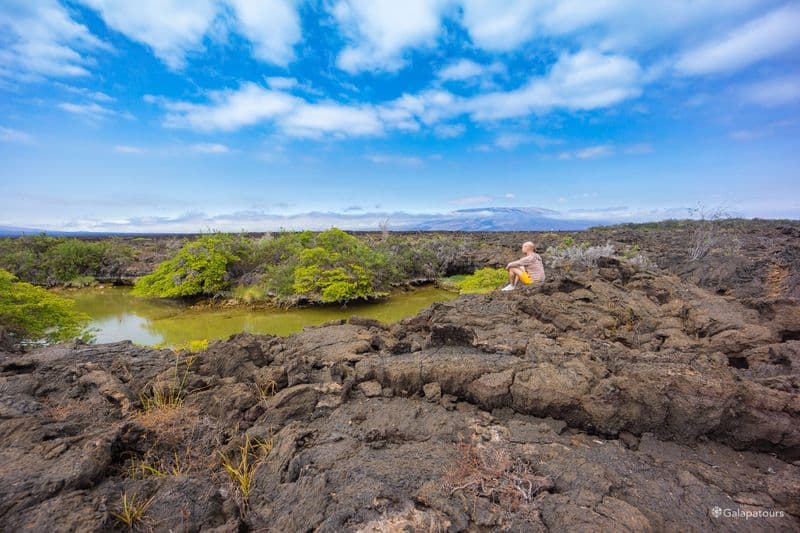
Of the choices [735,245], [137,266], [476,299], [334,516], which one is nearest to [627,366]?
[334,516]

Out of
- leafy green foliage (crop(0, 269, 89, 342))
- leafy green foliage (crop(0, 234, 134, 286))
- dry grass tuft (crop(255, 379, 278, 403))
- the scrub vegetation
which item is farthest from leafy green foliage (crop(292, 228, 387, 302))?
leafy green foliage (crop(0, 234, 134, 286))

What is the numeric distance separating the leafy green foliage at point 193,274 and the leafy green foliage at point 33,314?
7.13 meters

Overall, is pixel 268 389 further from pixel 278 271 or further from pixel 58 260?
pixel 58 260

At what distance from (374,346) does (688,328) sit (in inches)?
174

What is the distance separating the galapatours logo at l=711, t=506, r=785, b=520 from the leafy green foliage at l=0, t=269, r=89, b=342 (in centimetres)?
1156

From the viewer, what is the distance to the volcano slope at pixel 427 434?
7.29 feet

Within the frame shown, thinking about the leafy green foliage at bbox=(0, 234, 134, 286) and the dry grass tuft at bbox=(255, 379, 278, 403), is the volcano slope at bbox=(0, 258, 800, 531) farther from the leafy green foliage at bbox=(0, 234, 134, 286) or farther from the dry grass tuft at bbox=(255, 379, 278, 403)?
the leafy green foliage at bbox=(0, 234, 134, 286)

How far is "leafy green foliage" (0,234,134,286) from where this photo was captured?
22344 mm

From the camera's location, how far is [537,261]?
8898mm

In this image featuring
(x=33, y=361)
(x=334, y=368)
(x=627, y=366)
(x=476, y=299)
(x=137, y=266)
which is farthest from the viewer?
(x=137, y=266)

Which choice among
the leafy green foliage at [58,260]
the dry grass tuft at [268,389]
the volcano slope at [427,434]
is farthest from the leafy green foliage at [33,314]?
the leafy green foliage at [58,260]

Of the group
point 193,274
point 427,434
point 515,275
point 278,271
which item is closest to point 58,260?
point 193,274

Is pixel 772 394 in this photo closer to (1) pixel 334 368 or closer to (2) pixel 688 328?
(2) pixel 688 328

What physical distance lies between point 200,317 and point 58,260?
1620 cm
